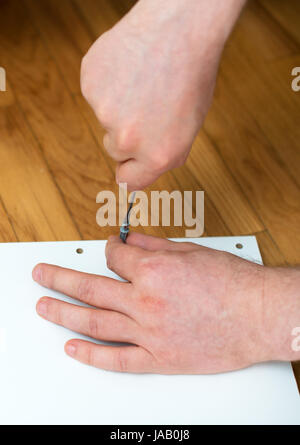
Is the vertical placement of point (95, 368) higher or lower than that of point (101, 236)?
lower

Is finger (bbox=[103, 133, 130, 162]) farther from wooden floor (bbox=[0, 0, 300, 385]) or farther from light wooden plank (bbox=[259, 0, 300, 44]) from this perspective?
light wooden plank (bbox=[259, 0, 300, 44])

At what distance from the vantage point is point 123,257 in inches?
24.8

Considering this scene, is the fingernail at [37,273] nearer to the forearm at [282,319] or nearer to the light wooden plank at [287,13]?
the forearm at [282,319]

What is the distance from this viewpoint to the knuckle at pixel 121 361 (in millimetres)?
580

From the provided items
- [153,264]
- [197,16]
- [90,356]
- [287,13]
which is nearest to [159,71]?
[197,16]

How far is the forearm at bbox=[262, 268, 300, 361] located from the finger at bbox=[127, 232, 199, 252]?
0.12 m

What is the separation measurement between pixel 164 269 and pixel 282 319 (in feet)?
0.47

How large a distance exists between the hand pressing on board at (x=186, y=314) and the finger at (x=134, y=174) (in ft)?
0.37

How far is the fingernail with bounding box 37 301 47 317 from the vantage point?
2.04ft

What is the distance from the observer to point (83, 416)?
55 cm

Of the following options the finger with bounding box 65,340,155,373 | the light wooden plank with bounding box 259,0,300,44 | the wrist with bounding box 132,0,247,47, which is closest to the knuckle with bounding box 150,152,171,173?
the wrist with bounding box 132,0,247,47
